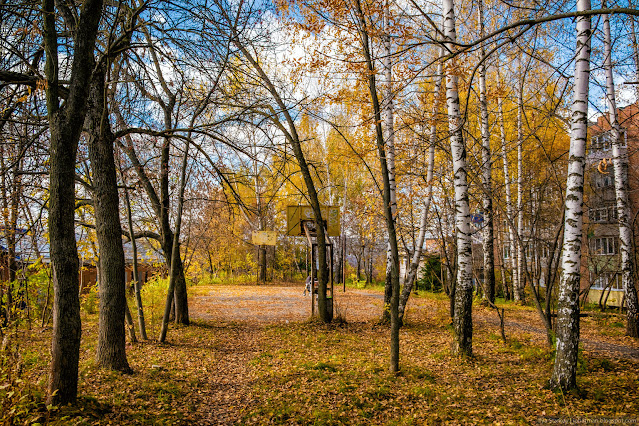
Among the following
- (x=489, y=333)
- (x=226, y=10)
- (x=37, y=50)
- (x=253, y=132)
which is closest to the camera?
(x=37, y=50)

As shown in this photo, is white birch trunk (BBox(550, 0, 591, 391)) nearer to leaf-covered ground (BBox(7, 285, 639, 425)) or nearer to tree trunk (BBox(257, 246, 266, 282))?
leaf-covered ground (BBox(7, 285, 639, 425))

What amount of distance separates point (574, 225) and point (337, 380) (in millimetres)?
3366

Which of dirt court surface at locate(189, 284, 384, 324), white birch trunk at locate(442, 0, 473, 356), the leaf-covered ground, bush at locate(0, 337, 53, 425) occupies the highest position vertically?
white birch trunk at locate(442, 0, 473, 356)

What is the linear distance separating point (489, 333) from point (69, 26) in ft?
28.1

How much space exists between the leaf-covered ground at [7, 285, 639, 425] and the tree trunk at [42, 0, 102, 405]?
0.85ft

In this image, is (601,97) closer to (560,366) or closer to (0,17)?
(560,366)

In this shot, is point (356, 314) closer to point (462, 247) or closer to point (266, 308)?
point (266, 308)

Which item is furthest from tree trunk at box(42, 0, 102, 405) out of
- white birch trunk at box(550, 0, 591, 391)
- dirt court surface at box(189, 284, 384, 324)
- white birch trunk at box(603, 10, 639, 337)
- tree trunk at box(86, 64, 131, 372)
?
white birch trunk at box(603, 10, 639, 337)

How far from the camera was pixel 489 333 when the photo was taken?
327 inches

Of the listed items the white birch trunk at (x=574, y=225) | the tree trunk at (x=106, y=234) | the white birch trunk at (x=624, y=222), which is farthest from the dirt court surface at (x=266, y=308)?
the white birch trunk at (x=574, y=225)

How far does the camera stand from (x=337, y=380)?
5.34 m

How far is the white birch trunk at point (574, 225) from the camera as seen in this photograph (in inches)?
170

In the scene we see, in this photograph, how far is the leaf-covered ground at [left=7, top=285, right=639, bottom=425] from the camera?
13.6 ft

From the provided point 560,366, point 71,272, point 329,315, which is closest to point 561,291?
point 560,366
